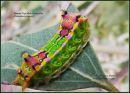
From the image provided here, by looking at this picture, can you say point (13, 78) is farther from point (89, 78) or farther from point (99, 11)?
point (99, 11)

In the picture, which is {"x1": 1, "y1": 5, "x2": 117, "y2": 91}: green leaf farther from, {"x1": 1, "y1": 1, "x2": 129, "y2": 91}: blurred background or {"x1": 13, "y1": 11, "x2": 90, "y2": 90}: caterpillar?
{"x1": 1, "y1": 1, "x2": 129, "y2": 91}: blurred background

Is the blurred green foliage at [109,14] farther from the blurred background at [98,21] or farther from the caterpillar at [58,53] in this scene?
the caterpillar at [58,53]

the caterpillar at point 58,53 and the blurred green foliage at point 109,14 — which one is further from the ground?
the blurred green foliage at point 109,14

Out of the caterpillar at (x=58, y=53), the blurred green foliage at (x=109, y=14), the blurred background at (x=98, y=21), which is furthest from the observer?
the blurred green foliage at (x=109, y=14)

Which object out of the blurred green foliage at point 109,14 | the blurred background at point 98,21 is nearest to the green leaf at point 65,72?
the blurred background at point 98,21

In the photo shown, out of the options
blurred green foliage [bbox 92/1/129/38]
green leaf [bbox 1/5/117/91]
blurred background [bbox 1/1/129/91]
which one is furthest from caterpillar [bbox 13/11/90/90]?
blurred green foliage [bbox 92/1/129/38]

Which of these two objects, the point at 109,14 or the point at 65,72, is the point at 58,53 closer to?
the point at 65,72

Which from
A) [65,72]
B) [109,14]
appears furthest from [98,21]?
[65,72]
